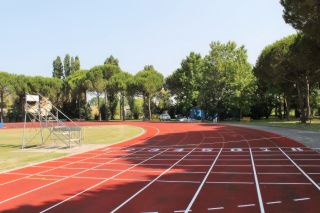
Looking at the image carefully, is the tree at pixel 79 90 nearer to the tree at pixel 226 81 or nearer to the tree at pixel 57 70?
the tree at pixel 57 70

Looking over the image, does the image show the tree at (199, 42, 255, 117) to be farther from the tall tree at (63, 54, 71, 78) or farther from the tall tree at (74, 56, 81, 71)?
the tall tree at (63, 54, 71, 78)

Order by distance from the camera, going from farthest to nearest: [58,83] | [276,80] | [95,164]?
1. [58,83]
2. [276,80]
3. [95,164]

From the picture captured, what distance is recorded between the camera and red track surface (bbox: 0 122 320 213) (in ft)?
37.3

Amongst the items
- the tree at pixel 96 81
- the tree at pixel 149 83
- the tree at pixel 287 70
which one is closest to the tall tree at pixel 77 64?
the tree at pixel 96 81

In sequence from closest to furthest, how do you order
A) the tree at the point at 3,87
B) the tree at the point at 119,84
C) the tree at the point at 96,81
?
the tree at the point at 3,87, the tree at the point at 96,81, the tree at the point at 119,84

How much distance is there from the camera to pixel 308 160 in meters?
19.5

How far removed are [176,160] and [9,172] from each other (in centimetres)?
790

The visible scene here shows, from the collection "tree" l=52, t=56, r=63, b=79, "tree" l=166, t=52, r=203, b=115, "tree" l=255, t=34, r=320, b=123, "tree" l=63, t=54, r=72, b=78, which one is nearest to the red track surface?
"tree" l=255, t=34, r=320, b=123

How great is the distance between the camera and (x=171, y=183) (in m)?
14.7

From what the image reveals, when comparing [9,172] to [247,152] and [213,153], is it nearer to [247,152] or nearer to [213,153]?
[213,153]

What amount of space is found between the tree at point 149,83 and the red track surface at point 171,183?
198 feet

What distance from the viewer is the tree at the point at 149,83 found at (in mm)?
83781

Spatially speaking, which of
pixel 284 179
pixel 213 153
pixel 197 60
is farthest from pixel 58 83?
pixel 284 179

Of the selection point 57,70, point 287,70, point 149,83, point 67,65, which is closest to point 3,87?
point 57,70
